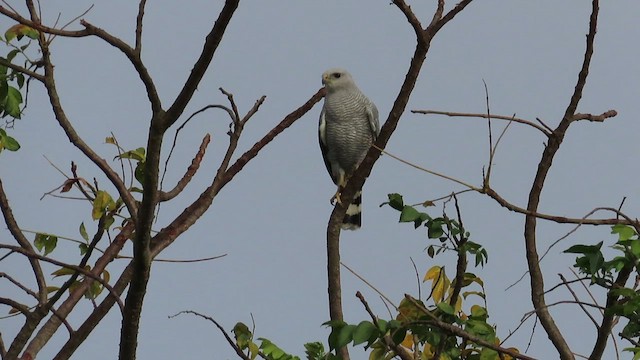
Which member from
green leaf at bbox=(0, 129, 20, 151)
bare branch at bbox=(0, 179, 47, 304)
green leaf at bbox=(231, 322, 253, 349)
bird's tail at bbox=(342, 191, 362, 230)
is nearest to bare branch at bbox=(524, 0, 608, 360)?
green leaf at bbox=(231, 322, 253, 349)

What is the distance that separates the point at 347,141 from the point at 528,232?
453 centimetres

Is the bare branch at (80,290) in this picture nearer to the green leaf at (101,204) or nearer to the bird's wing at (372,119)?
the green leaf at (101,204)

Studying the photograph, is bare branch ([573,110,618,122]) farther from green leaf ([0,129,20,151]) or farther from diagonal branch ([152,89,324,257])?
green leaf ([0,129,20,151])

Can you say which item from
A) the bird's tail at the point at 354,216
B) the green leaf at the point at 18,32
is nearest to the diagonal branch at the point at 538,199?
the green leaf at the point at 18,32

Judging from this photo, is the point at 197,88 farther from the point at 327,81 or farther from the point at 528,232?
the point at 327,81

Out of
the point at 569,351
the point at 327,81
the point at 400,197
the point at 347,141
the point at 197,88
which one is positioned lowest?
the point at 569,351

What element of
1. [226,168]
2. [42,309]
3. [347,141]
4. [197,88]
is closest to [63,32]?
[197,88]

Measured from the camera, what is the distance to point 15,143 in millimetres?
4164

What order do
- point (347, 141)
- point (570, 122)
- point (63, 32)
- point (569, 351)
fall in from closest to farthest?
point (63, 32) < point (569, 351) < point (570, 122) < point (347, 141)

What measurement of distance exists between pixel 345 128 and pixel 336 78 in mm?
567

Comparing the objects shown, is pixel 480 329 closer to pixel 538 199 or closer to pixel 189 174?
pixel 538 199

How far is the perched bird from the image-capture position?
8.08 m

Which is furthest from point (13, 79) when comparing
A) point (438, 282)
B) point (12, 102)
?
point (438, 282)

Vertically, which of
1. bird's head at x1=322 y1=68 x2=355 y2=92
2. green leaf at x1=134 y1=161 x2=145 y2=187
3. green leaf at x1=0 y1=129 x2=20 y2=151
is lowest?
green leaf at x1=134 y1=161 x2=145 y2=187
